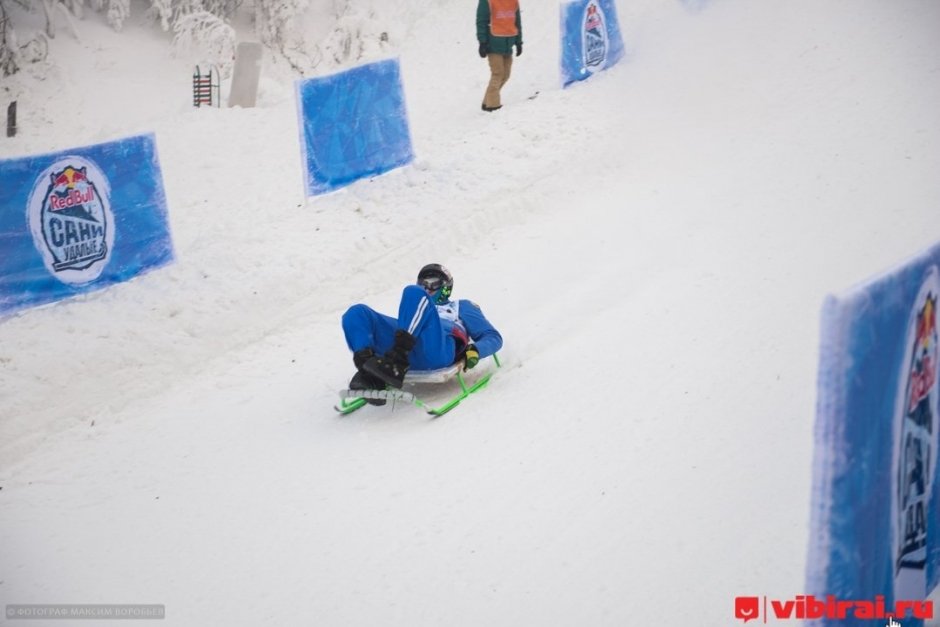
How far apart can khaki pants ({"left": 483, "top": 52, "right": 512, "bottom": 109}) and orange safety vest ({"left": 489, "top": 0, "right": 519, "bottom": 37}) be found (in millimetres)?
277

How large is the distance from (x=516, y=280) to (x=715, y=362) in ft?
8.23

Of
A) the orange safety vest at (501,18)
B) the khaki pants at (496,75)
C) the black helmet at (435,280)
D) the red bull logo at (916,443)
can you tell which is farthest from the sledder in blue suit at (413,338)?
the orange safety vest at (501,18)

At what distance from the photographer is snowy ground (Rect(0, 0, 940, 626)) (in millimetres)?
3977

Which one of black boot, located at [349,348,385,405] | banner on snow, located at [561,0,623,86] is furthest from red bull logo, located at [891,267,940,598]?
banner on snow, located at [561,0,623,86]

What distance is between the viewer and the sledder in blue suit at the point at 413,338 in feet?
17.7

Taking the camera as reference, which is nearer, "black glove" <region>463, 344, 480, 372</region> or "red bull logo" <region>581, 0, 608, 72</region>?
"black glove" <region>463, 344, 480, 372</region>

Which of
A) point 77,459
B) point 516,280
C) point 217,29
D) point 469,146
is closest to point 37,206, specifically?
point 77,459

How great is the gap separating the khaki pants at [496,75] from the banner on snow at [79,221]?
482cm

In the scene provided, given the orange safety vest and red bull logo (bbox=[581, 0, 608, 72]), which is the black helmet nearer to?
the orange safety vest

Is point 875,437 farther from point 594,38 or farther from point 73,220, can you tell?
point 594,38

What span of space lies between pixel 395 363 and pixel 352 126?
14.8ft

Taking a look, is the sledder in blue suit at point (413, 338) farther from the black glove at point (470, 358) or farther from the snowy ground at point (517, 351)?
the snowy ground at point (517, 351)

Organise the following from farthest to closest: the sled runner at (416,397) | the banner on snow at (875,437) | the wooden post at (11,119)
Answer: the wooden post at (11,119) < the sled runner at (416,397) < the banner on snow at (875,437)

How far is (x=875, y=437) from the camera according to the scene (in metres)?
2.65
